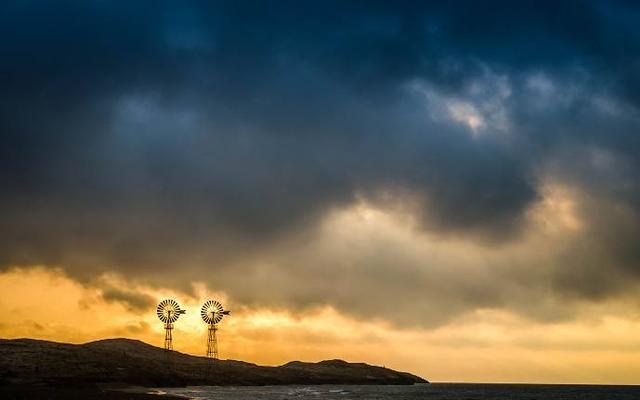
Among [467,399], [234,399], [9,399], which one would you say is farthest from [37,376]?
[467,399]

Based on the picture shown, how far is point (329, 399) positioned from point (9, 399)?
8972 cm

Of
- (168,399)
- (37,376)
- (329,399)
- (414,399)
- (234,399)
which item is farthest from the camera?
(37,376)

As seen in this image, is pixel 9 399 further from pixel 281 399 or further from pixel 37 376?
pixel 37 376

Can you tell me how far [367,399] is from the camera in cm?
16938

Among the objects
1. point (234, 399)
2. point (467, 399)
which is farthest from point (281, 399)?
point (467, 399)

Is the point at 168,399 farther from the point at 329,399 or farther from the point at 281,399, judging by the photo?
the point at 329,399

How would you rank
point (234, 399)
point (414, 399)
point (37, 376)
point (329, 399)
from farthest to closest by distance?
point (37, 376) → point (414, 399) → point (329, 399) → point (234, 399)

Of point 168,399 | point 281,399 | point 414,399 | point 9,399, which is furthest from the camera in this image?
point 414,399

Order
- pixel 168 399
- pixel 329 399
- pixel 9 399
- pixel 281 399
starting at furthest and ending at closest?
pixel 329 399 < pixel 281 399 < pixel 168 399 < pixel 9 399

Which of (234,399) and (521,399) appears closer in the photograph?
(234,399)

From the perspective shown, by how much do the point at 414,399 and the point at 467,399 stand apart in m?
20.8

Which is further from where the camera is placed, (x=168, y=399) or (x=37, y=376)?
(x=37, y=376)

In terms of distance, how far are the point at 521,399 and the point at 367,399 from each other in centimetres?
5937

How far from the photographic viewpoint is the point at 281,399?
497 feet
